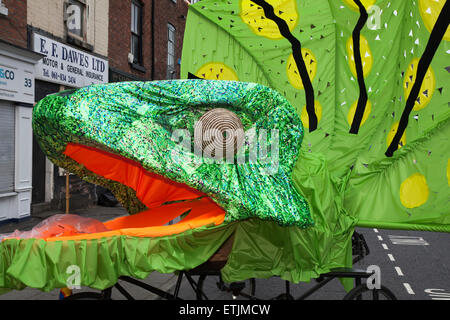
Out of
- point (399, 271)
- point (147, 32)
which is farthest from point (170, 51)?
point (399, 271)

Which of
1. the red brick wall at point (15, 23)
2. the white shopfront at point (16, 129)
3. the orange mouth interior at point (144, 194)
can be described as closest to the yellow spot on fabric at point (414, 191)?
the orange mouth interior at point (144, 194)

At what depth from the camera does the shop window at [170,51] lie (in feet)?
54.8

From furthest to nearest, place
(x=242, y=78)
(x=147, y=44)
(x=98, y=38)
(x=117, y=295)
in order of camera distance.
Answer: (x=147, y=44)
(x=98, y=38)
(x=117, y=295)
(x=242, y=78)

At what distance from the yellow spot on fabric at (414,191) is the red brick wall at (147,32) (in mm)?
11466

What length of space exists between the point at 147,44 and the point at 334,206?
13.3 metres

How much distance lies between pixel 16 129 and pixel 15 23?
2.40 meters

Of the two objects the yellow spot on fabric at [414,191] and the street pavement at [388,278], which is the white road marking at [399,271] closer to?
the street pavement at [388,278]

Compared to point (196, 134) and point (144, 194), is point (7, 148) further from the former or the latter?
point (196, 134)

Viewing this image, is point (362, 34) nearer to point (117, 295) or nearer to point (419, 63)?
point (419, 63)

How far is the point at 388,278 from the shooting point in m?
5.88

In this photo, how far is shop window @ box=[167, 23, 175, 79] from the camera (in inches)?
658

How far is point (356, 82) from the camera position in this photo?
3.08 metres

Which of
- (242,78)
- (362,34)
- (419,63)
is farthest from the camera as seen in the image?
(242,78)

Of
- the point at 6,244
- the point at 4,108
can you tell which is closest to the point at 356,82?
the point at 6,244
